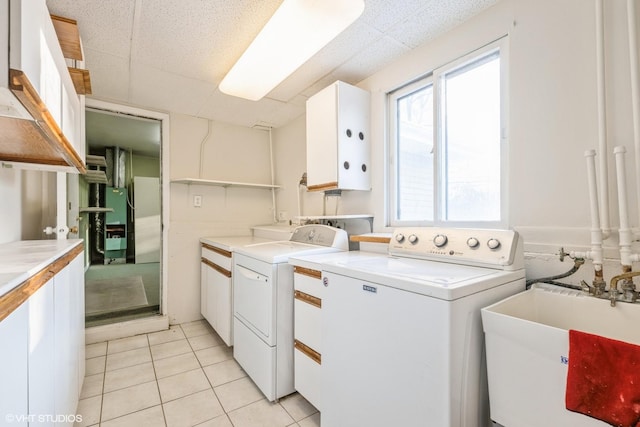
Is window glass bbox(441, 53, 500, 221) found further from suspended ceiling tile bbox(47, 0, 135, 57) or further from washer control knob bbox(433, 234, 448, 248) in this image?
suspended ceiling tile bbox(47, 0, 135, 57)

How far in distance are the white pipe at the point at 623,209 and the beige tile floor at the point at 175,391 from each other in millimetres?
1590

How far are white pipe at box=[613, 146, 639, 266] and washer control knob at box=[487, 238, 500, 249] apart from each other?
1.27 feet

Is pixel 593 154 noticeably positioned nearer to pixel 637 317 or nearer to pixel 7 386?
pixel 637 317

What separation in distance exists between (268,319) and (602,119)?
1.83 metres

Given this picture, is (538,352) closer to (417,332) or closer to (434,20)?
(417,332)

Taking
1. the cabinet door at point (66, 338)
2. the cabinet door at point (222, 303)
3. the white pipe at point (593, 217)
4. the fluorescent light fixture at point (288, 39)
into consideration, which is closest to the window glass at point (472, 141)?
the white pipe at point (593, 217)

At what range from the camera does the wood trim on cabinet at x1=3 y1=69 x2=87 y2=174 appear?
72cm

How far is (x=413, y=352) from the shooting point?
3.26 feet

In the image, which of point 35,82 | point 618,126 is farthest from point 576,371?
point 35,82

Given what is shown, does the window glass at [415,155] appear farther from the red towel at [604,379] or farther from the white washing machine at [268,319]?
the red towel at [604,379]

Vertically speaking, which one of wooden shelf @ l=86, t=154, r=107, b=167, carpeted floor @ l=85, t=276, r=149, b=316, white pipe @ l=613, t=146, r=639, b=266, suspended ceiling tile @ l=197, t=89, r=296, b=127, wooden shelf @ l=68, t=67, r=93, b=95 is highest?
suspended ceiling tile @ l=197, t=89, r=296, b=127

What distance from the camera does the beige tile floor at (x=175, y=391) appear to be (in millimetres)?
1577

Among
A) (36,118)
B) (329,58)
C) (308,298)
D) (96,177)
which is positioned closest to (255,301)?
(308,298)

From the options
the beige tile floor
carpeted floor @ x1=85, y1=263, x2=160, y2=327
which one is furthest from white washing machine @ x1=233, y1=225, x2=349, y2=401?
carpeted floor @ x1=85, y1=263, x2=160, y2=327
